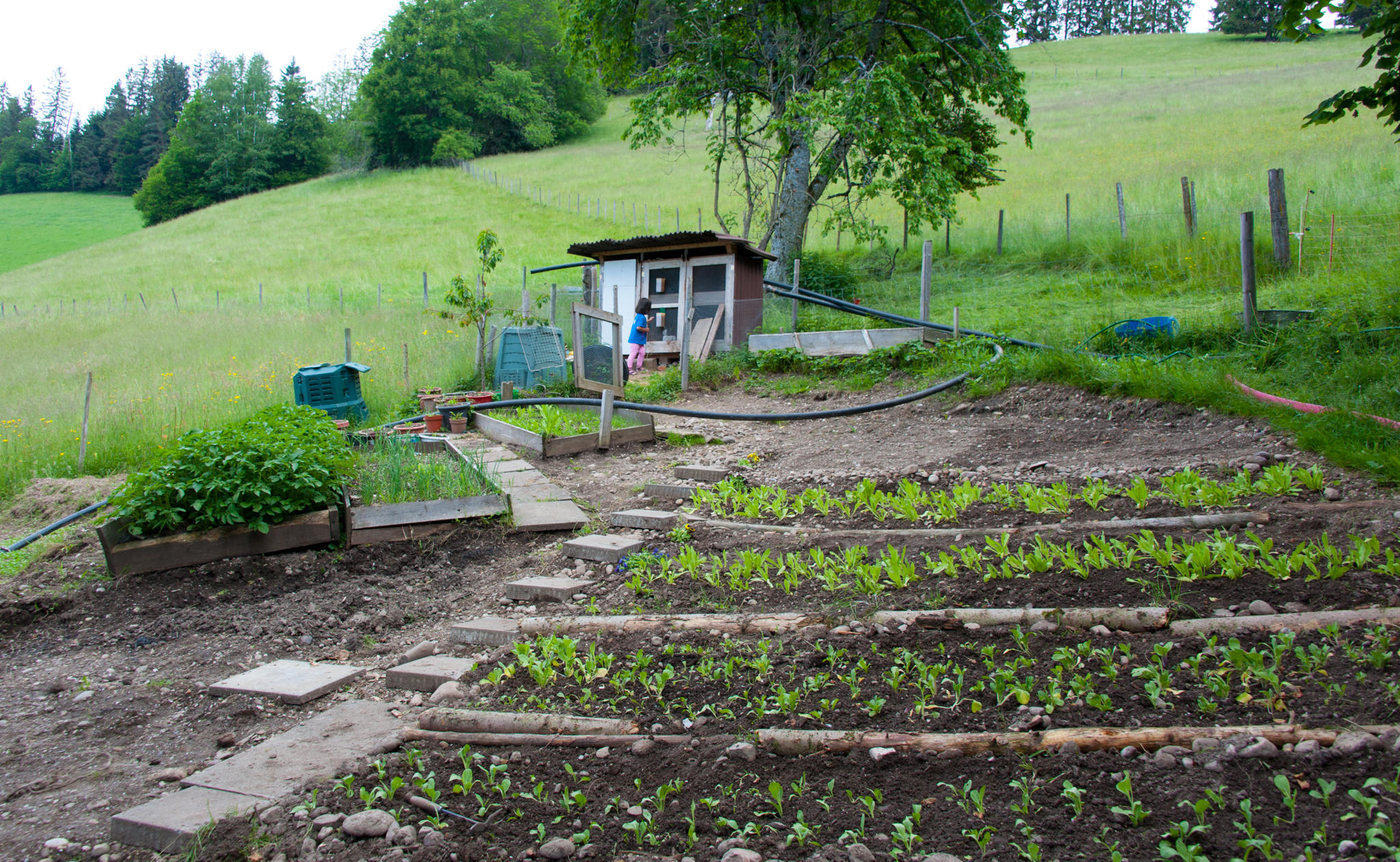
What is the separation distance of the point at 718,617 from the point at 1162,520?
2.38 m

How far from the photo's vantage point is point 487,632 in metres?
3.89

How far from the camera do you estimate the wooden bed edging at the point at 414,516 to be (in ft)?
17.4

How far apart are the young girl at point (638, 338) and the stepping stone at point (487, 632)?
349 inches

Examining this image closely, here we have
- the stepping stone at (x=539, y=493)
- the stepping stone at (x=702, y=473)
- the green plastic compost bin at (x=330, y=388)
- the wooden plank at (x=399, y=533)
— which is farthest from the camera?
the green plastic compost bin at (x=330, y=388)

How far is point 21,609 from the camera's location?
15.2 ft

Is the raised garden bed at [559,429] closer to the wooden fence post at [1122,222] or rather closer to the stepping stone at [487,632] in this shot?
the stepping stone at [487,632]

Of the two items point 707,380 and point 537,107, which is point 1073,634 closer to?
point 707,380

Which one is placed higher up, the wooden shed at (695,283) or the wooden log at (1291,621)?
the wooden shed at (695,283)

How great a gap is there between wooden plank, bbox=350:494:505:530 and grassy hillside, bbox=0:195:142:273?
159ft

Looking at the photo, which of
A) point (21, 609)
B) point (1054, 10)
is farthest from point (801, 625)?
point (1054, 10)

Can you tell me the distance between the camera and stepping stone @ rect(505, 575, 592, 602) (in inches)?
176

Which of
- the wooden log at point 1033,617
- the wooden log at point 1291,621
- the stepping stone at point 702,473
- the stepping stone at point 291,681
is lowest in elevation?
the stepping stone at point 291,681

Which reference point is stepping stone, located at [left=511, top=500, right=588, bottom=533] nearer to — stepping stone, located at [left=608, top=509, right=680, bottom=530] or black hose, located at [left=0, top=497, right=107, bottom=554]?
stepping stone, located at [left=608, top=509, right=680, bottom=530]

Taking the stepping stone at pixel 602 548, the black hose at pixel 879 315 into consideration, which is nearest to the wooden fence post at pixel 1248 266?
the black hose at pixel 879 315
